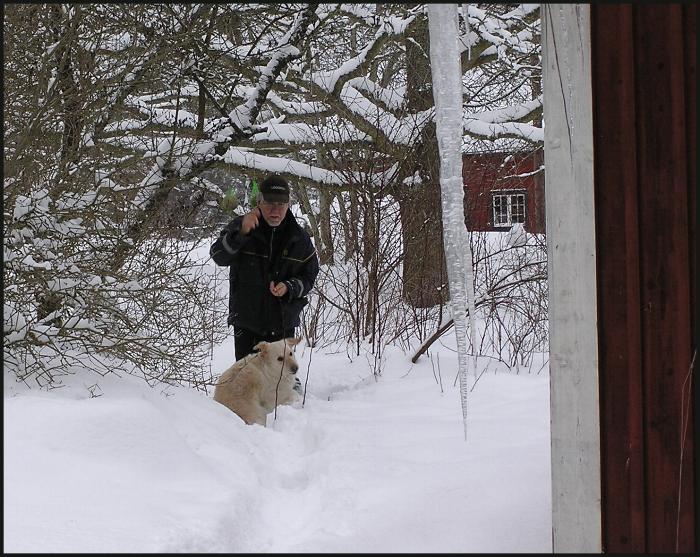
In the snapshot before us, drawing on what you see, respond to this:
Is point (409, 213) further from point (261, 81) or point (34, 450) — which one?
point (34, 450)

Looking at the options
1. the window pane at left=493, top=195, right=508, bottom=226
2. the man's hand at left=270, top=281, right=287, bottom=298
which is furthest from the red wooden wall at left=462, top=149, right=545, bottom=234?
the man's hand at left=270, top=281, right=287, bottom=298

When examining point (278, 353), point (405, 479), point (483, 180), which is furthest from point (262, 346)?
point (483, 180)

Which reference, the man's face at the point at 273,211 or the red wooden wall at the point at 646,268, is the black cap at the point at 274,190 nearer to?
the man's face at the point at 273,211

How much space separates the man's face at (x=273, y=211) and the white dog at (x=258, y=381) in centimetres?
101

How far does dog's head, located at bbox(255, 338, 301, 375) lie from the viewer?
5777 mm

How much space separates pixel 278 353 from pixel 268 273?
2.30 ft

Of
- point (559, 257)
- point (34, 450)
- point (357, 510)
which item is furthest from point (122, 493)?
point (559, 257)

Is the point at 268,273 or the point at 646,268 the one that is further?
the point at 268,273

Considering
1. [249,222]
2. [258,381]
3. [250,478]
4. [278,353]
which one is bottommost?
[250,478]

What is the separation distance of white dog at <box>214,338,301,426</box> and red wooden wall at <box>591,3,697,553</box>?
340cm

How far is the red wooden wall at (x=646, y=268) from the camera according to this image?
103 inches

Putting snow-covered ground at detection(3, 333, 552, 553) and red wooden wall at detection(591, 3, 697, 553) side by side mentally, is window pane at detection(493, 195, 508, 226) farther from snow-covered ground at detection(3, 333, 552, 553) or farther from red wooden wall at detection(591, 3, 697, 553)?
red wooden wall at detection(591, 3, 697, 553)

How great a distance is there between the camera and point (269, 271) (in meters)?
6.01

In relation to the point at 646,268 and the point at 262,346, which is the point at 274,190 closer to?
the point at 262,346
